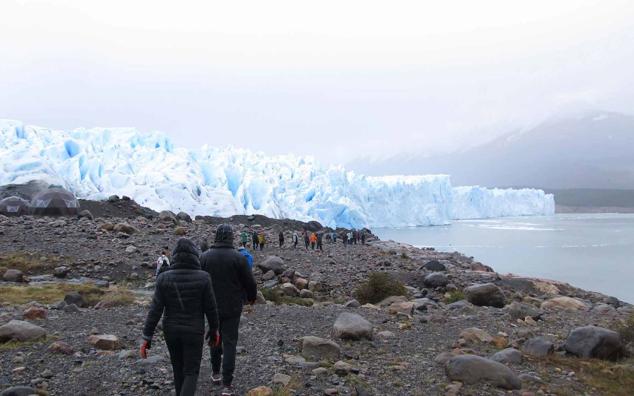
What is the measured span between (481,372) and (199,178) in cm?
4019

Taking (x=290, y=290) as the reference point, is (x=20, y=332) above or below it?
above

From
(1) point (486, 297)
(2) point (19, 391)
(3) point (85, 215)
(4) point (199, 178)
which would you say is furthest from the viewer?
(4) point (199, 178)

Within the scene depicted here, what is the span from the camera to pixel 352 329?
263 inches

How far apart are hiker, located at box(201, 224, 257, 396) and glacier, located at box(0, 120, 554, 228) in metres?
35.2

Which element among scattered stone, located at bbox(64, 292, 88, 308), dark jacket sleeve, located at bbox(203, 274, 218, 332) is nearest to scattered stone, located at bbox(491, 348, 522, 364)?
dark jacket sleeve, located at bbox(203, 274, 218, 332)

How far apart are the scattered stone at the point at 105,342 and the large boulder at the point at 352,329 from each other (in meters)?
2.55

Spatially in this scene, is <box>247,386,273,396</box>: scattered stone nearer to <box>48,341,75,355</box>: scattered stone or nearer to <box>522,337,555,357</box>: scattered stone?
<box>48,341,75,355</box>: scattered stone

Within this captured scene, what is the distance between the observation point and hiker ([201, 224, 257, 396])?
15.4 ft

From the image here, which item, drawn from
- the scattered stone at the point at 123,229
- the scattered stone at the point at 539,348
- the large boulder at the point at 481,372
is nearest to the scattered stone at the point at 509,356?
the scattered stone at the point at 539,348

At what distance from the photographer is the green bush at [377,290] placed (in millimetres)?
11078

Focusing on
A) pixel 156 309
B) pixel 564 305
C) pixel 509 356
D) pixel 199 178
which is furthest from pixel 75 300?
pixel 199 178

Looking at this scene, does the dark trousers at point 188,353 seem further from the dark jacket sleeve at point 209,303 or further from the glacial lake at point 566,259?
the glacial lake at point 566,259

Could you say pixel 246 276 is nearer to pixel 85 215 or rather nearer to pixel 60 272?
pixel 60 272

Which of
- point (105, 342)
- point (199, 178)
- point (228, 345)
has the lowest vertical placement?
point (105, 342)
